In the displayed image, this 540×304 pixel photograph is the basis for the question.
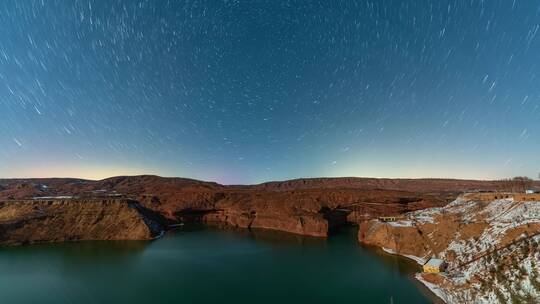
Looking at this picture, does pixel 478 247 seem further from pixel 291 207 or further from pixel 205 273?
pixel 291 207

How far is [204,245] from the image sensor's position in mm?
65625

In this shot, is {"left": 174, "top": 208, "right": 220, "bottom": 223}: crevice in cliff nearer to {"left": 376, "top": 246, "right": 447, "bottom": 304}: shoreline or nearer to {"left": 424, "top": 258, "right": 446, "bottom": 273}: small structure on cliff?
{"left": 376, "top": 246, "right": 447, "bottom": 304}: shoreline

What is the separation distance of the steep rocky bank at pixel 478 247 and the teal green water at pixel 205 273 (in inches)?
158

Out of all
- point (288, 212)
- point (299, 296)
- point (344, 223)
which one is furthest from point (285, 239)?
point (299, 296)

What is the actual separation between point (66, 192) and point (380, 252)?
160175 mm

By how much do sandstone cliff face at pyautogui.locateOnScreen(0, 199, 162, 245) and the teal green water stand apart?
5625mm

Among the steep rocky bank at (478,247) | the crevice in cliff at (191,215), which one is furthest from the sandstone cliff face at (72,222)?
the steep rocky bank at (478,247)

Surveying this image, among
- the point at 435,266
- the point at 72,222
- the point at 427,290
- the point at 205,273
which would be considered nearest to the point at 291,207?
the point at 205,273

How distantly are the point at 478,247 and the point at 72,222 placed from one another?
276 ft

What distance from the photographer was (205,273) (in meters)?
44.0

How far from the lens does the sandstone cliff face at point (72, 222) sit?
2640 inches

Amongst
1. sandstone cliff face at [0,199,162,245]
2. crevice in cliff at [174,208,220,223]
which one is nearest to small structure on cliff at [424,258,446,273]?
sandstone cliff face at [0,199,162,245]

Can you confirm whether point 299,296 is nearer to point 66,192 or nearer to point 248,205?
point 248,205

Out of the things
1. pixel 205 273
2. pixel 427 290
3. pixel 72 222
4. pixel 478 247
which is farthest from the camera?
pixel 72 222
